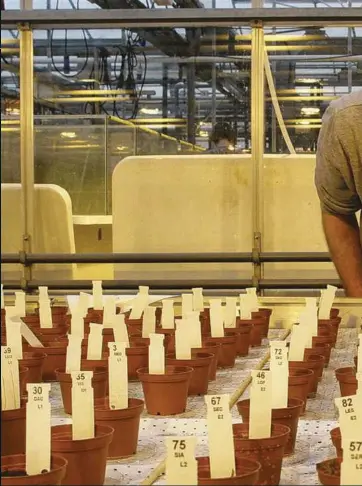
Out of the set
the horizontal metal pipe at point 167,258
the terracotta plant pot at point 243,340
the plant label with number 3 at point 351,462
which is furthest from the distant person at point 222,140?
the plant label with number 3 at point 351,462

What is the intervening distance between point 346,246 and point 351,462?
1.57 m

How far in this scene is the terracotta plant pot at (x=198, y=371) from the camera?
238cm

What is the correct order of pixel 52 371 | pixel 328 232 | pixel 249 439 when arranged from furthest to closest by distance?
pixel 328 232 → pixel 52 371 → pixel 249 439

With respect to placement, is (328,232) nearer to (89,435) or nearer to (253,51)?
(89,435)

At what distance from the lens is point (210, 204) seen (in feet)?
19.2

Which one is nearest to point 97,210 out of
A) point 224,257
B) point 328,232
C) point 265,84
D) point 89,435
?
point 224,257

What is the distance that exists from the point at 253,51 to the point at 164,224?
1129 mm

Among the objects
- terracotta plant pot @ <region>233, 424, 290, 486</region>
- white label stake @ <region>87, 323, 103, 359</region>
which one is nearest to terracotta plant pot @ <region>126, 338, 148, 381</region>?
white label stake @ <region>87, 323, 103, 359</region>

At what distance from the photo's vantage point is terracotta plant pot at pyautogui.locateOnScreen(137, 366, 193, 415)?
216 centimetres

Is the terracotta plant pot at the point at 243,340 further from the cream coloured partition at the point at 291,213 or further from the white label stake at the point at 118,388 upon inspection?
the cream coloured partition at the point at 291,213

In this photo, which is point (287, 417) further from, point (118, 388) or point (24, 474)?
point (24, 474)

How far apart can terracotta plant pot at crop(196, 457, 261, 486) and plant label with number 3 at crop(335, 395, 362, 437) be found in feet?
0.57

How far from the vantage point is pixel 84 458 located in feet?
4.90

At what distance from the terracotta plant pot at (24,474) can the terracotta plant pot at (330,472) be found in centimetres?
37
